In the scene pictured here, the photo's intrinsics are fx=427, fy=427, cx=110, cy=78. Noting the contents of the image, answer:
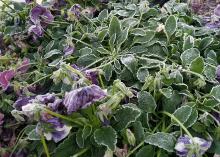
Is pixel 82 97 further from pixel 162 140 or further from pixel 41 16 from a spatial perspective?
pixel 41 16

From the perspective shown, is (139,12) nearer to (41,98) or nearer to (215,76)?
(215,76)

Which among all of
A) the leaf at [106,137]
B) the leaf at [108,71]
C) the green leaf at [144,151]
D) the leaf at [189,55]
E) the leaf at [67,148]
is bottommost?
the leaf at [67,148]

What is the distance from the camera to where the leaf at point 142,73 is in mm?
795

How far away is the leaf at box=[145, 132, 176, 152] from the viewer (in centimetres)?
66

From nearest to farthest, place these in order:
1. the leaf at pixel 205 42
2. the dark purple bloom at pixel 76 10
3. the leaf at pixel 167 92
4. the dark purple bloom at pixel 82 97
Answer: the dark purple bloom at pixel 82 97, the leaf at pixel 167 92, the leaf at pixel 205 42, the dark purple bloom at pixel 76 10

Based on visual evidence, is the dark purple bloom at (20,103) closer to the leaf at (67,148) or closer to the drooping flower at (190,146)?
the leaf at (67,148)

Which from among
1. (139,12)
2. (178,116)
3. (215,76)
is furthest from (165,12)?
(178,116)

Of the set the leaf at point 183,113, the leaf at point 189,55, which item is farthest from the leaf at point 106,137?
the leaf at point 189,55

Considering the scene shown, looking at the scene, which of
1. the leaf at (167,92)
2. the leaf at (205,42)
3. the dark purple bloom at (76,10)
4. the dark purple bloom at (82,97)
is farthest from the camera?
the dark purple bloom at (76,10)

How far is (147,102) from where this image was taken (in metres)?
0.74

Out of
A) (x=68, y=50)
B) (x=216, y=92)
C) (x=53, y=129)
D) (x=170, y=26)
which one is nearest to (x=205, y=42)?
(x=170, y=26)

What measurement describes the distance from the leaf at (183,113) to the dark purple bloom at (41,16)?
1.39ft

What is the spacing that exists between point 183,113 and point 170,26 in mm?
259

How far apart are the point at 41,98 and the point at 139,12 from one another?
0.43 metres
